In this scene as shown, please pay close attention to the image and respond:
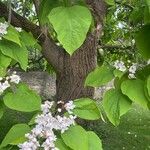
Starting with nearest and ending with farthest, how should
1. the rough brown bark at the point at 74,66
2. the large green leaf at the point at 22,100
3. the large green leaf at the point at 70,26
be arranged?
→ the large green leaf at the point at 70,26, the large green leaf at the point at 22,100, the rough brown bark at the point at 74,66

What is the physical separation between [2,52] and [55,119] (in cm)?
23

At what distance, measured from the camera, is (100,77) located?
1210 millimetres

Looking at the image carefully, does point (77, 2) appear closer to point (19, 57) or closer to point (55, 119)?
point (19, 57)

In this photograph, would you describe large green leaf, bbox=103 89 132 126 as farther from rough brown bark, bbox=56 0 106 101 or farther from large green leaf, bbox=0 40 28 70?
rough brown bark, bbox=56 0 106 101

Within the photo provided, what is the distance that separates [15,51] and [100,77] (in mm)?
246

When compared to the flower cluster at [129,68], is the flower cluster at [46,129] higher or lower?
lower

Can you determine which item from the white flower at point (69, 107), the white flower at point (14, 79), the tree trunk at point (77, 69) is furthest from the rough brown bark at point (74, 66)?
the white flower at point (69, 107)

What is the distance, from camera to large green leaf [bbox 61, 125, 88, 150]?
1066 mm

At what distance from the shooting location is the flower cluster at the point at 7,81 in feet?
3.86

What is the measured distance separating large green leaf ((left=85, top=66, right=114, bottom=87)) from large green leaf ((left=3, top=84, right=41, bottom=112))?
15 cm

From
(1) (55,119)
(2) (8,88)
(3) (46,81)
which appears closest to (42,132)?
(1) (55,119)

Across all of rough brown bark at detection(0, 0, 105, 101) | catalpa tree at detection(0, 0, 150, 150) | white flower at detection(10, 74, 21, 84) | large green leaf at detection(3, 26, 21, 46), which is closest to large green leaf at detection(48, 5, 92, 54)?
catalpa tree at detection(0, 0, 150, 150)

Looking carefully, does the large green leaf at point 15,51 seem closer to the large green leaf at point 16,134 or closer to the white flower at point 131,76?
the large green leaf at point 16,134

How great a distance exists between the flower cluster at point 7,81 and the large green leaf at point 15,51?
0.06m
